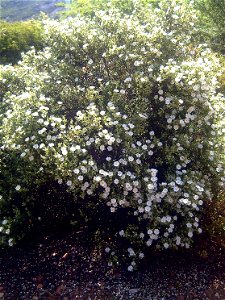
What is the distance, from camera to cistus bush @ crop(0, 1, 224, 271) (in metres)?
3.87

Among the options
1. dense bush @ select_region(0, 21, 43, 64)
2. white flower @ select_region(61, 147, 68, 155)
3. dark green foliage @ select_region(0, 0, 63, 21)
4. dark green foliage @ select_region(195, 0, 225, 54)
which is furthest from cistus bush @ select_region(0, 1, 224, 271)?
dark green foliage @ select_region(0, 0, 63, 21)

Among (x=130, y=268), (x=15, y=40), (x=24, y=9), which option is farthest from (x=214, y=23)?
(x=24, y=9)

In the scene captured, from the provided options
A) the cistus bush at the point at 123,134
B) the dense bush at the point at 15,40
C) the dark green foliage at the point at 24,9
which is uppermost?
the cistus bush at the point at 123,134

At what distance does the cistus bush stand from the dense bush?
287 inches

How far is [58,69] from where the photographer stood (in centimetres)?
473

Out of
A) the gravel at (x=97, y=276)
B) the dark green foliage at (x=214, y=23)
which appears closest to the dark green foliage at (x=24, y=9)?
the dark green foliage at (x=214, y=23)

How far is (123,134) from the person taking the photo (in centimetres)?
398

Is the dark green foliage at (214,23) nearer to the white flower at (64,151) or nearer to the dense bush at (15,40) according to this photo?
the dense bush at (15,40)

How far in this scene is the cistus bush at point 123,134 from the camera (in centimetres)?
387

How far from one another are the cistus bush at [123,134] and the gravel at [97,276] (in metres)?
0.24

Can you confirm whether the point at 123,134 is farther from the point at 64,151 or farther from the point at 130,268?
the point at 130,268

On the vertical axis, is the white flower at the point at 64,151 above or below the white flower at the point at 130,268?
above

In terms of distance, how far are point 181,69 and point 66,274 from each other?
2.63 metres

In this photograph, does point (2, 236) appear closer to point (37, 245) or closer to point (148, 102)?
point (37, 245)
